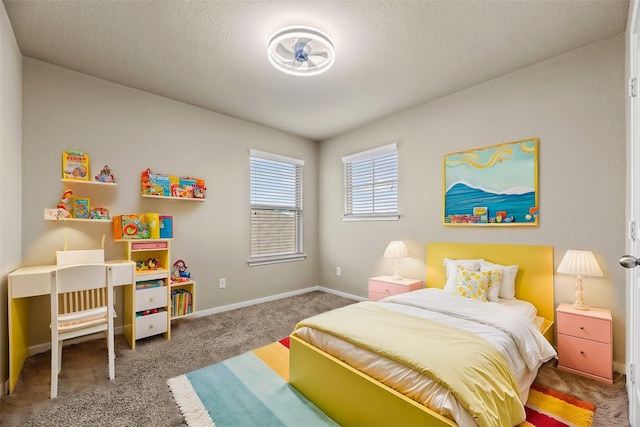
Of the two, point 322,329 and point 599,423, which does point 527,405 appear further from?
point 322,329

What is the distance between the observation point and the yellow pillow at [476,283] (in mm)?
2527

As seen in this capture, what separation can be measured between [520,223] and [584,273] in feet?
2.13

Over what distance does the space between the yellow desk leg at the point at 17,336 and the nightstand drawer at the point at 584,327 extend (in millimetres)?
3941

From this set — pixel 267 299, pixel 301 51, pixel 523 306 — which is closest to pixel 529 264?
pixel 523 306

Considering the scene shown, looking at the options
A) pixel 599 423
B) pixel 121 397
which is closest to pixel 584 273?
pixel 599 423

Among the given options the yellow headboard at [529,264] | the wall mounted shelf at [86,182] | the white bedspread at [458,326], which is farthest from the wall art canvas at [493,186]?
the wall mounted shelf at [86,182]

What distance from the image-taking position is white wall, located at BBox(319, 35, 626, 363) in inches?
89.1

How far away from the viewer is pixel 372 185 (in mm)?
4094

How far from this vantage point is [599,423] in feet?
5.34

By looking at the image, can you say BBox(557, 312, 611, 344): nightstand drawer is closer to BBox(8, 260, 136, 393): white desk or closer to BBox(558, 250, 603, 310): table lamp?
BBox(558, 250, 603, 310): table lamp

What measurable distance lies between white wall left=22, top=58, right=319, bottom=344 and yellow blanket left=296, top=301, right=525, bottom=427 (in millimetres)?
2111

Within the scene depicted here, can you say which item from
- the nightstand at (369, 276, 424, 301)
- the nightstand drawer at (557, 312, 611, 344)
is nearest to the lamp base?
the nightstand drawer at (557, 312, 611, 344)

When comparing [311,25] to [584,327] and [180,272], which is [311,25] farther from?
[584,327]

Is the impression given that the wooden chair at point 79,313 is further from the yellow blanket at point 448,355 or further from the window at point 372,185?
the window at point 372,185
